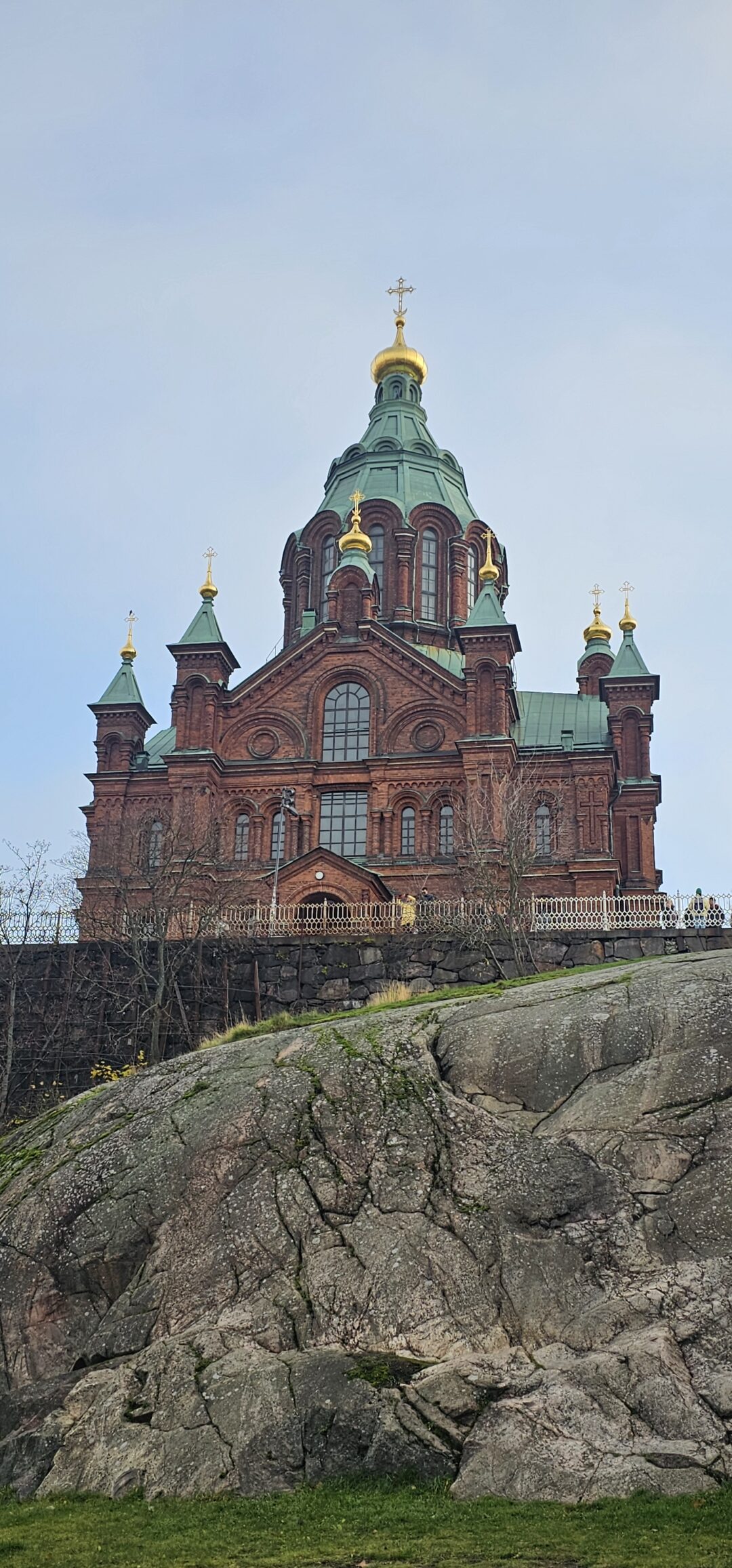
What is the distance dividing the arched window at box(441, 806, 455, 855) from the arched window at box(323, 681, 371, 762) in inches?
132

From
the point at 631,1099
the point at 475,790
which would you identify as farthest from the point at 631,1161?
the point at 475,790

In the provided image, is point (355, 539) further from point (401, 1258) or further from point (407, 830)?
point (401, 1258)

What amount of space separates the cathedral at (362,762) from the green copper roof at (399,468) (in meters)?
6.52

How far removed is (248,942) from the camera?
108 feet

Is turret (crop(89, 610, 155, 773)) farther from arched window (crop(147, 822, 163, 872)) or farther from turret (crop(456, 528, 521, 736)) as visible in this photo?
turret (crop(456, 528, 521, 736))

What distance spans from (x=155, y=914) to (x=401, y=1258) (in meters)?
17.8

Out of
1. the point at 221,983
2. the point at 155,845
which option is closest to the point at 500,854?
the point at 155,845

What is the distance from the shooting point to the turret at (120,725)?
5109cm

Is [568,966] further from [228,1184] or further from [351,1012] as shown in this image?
[228,1184]

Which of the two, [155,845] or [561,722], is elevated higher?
[561,722]

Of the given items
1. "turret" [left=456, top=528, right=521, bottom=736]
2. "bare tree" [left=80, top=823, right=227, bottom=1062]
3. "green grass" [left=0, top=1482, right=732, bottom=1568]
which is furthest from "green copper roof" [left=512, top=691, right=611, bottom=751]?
"green grass" [left=0, top=1482, right=732, bottom=1568]

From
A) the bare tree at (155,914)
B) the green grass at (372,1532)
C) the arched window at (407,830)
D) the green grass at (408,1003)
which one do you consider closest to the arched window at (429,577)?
the arched window at (407,830)

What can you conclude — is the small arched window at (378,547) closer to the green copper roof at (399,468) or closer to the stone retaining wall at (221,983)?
the green copper roof at (399,468)

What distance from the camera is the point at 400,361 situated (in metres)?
68.1
